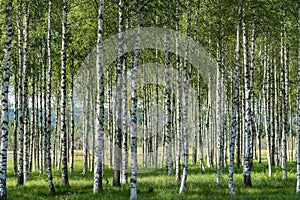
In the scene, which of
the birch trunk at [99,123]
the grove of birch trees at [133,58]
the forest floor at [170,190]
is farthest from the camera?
the grove of birch trees at [133,58]

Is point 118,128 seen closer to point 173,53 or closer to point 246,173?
point 246,173

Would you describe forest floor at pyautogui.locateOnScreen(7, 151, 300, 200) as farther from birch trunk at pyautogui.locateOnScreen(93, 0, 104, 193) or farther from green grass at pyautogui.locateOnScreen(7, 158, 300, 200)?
birch trunk at pyautogui.locateOnScreen(93, 0, 104, 193)

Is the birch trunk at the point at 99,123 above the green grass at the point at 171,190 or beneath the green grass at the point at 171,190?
above

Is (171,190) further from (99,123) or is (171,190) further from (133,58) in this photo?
(133,58)

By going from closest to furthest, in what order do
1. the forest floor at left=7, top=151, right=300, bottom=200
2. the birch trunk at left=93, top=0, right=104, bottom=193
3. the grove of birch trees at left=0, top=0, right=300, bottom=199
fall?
the forest floor at left=7, top=151, right=300, bottom=200 < the birch trunk at left=93, top=0, right=104, bottom=193 < the grove of birch trees at left=0, top=0, right=300, bottom=199

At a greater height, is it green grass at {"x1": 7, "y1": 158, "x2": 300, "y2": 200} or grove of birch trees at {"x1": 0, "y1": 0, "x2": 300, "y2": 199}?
grove of birch trees at {"x1": 0, "y1": 0, "x2": 300, "y2": 199}

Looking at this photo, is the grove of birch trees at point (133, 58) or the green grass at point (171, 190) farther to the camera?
the grove of birch trees at point (133, 58)

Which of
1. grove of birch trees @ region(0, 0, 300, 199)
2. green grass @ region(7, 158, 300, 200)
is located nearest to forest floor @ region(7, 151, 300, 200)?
green grass @ region(7, 158, 300, 200)

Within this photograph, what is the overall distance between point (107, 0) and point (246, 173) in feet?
37.7

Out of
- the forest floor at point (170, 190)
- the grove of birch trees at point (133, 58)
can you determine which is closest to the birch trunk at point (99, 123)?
the grove of birch trees at point (133, 58)

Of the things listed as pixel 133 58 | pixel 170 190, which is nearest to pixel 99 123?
pixel 170 190

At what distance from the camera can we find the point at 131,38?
24.0 metres

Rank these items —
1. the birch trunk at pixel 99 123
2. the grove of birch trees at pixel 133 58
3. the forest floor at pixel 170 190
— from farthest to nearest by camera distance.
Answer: the grove of birch trees at pixel 133 58, the birch trunk at pixel 99 123, the forest floor at pixel 170 190

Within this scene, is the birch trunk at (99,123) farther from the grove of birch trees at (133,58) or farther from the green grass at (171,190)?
the green grass at (171,190)
